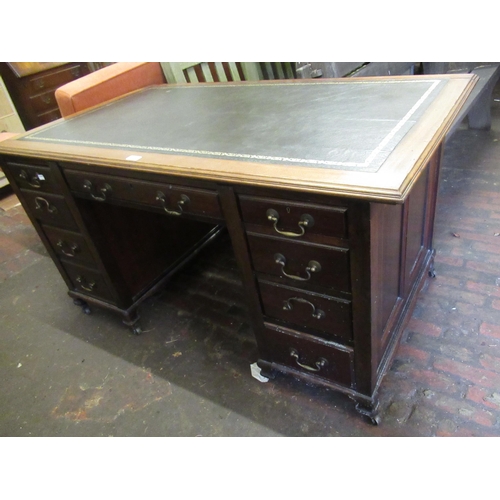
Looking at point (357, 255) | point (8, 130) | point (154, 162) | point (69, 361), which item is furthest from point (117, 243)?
point (8, 130)

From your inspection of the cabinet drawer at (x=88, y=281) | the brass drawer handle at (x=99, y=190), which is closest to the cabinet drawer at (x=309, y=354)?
the brass drawer handle at (x=99, y=190)

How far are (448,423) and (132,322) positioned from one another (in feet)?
4.40

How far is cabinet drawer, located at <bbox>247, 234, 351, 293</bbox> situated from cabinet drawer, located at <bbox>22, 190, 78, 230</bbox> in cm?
91

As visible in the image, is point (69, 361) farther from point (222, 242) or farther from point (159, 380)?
point (222, 242)

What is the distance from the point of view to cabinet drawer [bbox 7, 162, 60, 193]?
5.21ft

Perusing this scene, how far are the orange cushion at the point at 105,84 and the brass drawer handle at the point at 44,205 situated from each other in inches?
22.4

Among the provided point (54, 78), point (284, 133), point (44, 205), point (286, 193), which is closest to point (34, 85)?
point (54, 78)

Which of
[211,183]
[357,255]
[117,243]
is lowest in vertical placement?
[117,243]

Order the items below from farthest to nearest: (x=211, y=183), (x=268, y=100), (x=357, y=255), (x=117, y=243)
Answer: (x=117, y=243) < (x=268, y=100) < (x=211, y=183) < (x=357, y=255)

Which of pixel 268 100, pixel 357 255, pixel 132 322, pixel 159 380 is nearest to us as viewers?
pixel 357 255

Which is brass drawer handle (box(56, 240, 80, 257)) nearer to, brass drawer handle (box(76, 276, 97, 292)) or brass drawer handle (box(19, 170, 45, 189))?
brass drawer handle (box(76, 276, 97, 292))

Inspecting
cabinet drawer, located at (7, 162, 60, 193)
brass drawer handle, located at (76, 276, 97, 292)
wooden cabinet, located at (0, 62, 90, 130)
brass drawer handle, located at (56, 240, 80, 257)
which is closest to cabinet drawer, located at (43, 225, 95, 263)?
brass drawer handle, located at (56, 240, 80, 257)

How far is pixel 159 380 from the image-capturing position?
1.68 meters

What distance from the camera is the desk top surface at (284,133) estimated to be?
0.97 m
